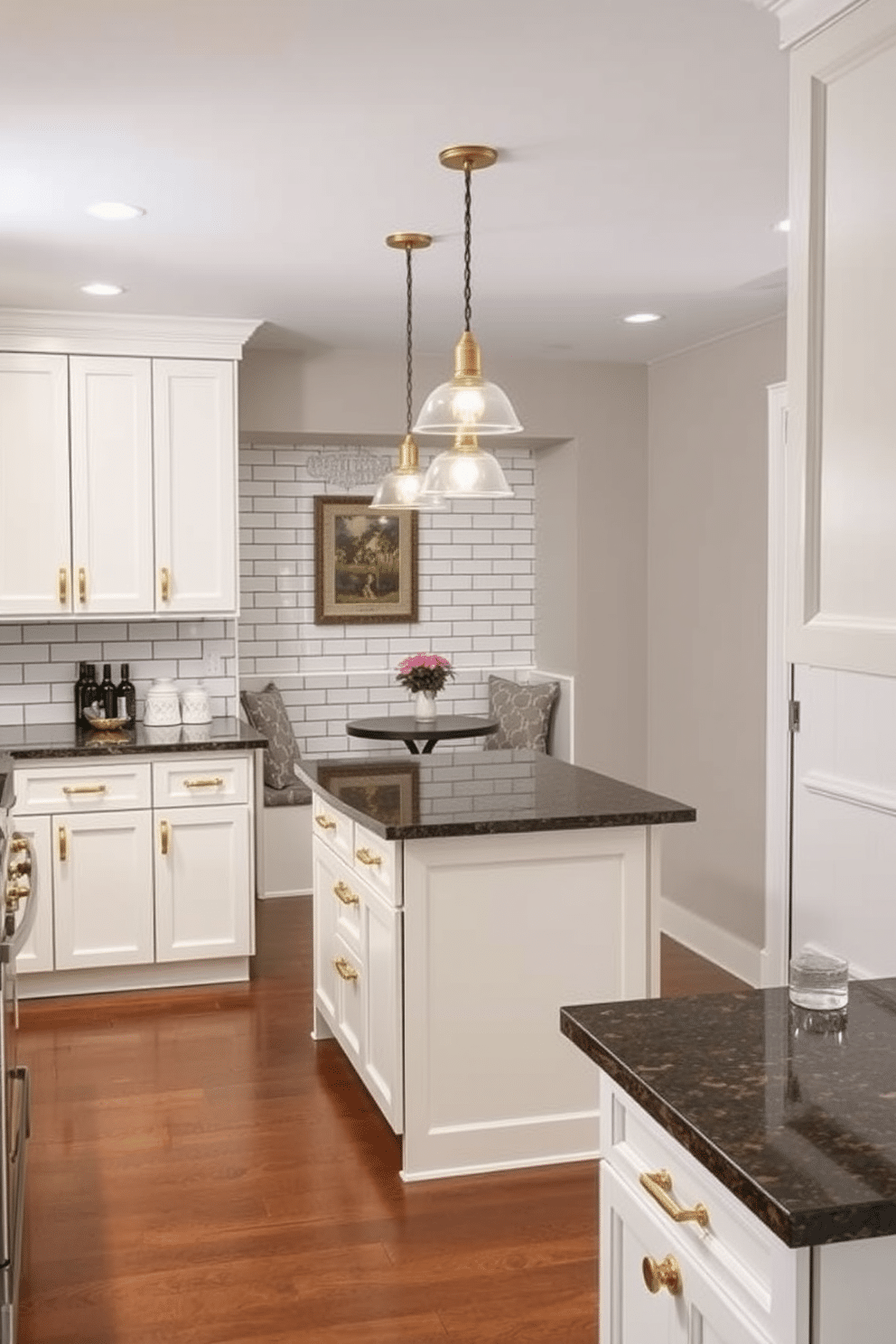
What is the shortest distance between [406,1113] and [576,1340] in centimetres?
82

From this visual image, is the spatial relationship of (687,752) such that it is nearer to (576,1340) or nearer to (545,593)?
(545,593)

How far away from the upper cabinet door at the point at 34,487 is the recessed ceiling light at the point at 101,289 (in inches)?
18.9

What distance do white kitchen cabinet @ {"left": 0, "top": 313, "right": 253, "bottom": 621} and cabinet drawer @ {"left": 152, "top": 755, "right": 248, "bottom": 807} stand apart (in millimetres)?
654

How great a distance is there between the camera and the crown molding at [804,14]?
1880mm

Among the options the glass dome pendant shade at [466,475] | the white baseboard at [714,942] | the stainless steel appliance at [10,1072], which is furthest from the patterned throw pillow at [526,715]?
the stainless steel appliance at [10,1072]

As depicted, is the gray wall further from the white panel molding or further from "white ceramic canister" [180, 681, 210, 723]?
"white ceramic canister" [180, 681, 210, 723]

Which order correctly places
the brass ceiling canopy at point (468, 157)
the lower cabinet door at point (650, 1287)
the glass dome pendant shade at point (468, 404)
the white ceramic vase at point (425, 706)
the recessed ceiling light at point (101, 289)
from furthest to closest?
the white ceramic vase at point (425, 706), the recessed ceiling light at point (101, 289), the glass dome pendant shade at point (468, 404), the brass ceiling canopy at point (468, 157), the lower cabinet door at point (650, 1287)

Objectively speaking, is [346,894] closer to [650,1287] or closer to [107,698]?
[107,698]

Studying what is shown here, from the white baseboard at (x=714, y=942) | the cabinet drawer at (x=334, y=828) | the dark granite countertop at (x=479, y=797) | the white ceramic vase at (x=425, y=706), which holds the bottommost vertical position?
the white baseboard at (x=714, y=942)

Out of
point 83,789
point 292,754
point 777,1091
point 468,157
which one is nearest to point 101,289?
point 83,789

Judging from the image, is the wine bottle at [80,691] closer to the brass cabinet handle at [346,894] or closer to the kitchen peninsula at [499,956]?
the brass cabinet handle at [346,894]

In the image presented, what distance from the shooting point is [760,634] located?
5344 millimetres

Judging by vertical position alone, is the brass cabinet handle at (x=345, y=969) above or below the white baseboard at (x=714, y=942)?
above

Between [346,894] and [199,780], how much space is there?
4.74ft
